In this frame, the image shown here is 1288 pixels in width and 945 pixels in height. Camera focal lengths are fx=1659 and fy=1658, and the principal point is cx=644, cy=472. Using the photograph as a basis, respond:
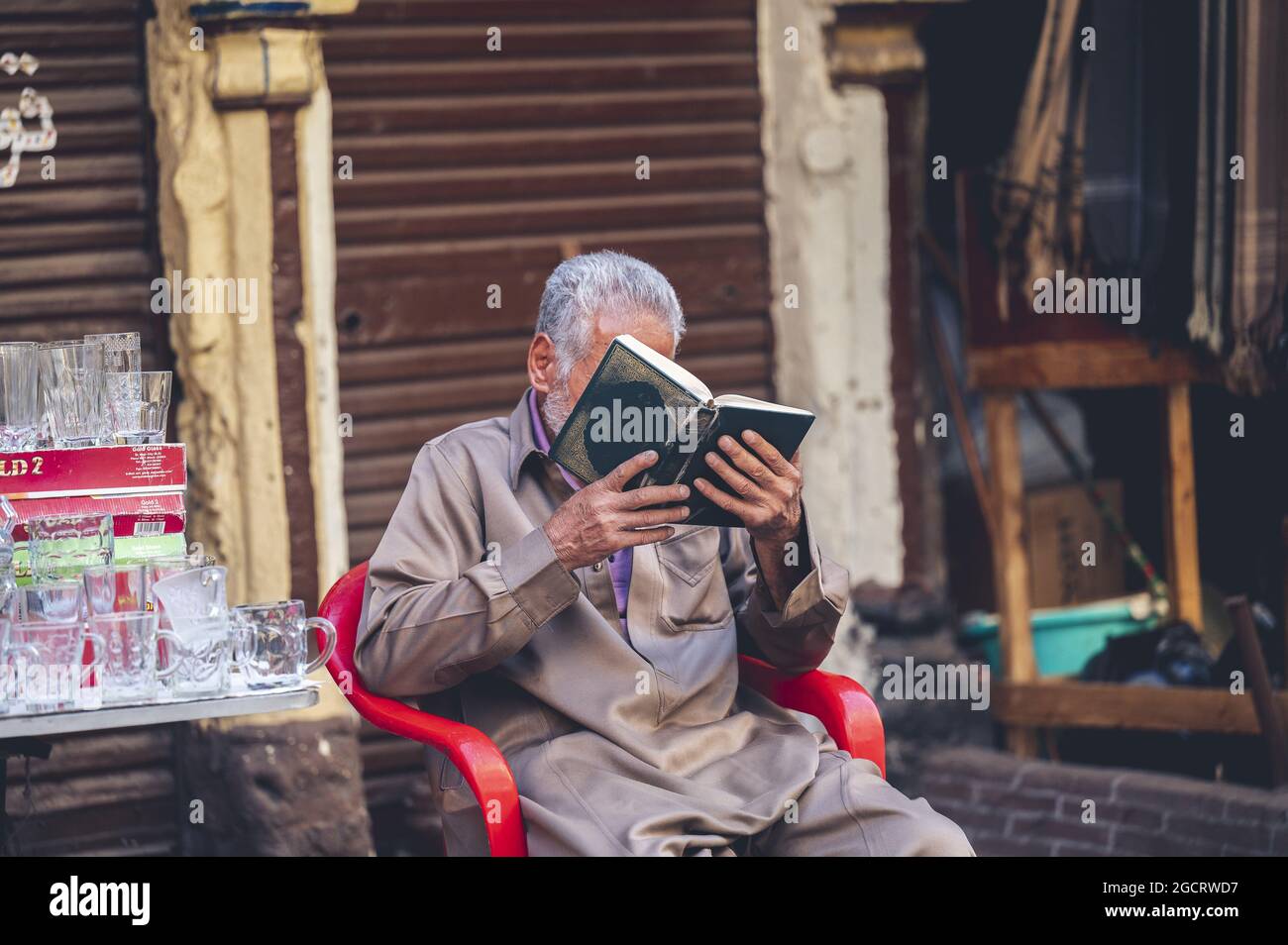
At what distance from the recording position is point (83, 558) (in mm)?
2881

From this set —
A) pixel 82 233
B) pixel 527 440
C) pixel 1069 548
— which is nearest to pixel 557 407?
pixel 527 440

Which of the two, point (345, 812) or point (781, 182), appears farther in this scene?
point (781, 182)

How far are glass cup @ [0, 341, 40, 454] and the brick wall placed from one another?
11.2 ft

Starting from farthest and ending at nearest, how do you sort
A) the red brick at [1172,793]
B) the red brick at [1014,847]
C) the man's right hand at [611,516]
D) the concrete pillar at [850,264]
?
the concrete pillar at [850,264], the red brick at [1014,847], the red brick at [1172,793], the man's right hand at [611,516]

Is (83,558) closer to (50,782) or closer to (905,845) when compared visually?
(905,845)

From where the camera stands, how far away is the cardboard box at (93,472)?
2.87 metres

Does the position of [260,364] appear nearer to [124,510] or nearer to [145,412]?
[145,412]

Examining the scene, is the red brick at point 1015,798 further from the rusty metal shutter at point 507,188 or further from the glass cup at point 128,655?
the glass cup at point 128,655

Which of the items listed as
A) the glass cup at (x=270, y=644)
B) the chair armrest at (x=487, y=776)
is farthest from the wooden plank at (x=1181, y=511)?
the glass cup at (x=270, y=644)

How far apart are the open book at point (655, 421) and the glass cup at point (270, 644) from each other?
1.80ft

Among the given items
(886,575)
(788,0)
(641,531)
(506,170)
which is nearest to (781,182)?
(788,0)

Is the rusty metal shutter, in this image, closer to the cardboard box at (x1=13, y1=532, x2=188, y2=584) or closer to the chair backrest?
the chair backrest

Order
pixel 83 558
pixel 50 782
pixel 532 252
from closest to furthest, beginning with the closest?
pixel 83 558, pixel 50 782, pixel 532 252

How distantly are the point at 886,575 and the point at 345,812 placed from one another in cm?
196
